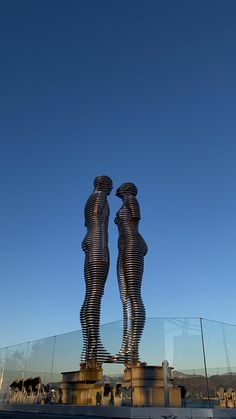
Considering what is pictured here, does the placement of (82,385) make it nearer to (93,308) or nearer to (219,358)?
(93,308)

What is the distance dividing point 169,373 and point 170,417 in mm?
2892

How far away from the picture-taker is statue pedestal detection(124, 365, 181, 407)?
1892 cm

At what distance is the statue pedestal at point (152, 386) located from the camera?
1892 cm

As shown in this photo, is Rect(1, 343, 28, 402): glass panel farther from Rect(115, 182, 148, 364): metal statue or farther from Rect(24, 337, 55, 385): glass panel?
Rect(115, 182, 148, 364): metal statue

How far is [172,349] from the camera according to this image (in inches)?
786

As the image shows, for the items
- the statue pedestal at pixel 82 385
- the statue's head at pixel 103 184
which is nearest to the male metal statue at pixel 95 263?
the statue's head at pixel 103 184

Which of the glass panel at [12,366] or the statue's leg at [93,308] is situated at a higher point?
the statue's leg at [93,308]

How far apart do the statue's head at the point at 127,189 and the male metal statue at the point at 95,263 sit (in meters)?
0.82

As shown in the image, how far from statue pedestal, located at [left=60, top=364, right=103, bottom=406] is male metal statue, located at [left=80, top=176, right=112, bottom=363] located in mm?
705

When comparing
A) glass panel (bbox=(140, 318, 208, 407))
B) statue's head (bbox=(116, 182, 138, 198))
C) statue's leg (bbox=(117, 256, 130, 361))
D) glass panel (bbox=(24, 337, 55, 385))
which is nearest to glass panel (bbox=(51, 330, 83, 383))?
glass panel (bbox=(24, 337, 55, 385))

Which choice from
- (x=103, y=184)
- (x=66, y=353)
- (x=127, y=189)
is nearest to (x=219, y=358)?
(x=66, y=353)

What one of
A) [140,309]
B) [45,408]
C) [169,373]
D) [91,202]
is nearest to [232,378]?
[169,373]

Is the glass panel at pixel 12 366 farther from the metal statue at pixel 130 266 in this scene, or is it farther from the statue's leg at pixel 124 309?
the metal statue at pixel 130 266

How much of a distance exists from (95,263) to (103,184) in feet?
19.8
